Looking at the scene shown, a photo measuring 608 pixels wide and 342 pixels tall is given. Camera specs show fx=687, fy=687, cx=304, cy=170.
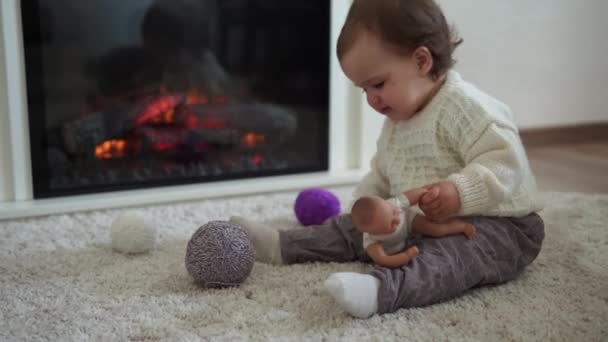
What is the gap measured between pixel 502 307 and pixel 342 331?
27cm

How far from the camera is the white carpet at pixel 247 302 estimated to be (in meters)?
0.97

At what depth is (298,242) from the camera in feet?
4.12

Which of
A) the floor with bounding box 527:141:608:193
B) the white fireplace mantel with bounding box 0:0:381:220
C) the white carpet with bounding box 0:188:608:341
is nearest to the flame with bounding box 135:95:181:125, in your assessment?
the white fireplace mantel with bounding box 0:0:381:220

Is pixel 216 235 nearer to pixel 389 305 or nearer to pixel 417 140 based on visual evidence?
pixel 389 305

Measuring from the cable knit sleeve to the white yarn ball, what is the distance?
0.58 meters

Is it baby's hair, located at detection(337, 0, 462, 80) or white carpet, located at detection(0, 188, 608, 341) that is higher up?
baby's hair, located at detection(337, 0, 462, 80)

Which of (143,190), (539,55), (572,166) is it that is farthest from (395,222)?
(539,55)

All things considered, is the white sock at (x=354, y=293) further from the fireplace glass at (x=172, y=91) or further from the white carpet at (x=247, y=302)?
the fireplace glass at (x=172, y=91)

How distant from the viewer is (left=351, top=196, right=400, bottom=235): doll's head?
1.04 m

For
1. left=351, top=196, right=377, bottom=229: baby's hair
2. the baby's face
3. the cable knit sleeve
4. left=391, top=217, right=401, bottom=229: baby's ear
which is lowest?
left=391, top=217, right=401, bottom=229: baby's ear

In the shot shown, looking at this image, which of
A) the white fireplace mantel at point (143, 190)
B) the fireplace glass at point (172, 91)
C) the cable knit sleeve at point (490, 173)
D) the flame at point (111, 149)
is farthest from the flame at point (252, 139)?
the cable knit sleeve at point (490, 173)

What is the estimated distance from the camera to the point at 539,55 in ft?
7.70

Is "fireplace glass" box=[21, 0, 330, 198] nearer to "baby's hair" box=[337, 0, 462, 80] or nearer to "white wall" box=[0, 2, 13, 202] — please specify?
"white wall" box=[0, 2, 13, 202]

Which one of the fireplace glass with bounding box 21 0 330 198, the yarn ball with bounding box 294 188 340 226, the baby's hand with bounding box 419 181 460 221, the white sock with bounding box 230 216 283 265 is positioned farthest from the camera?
the fireplace glass with bounding box 21 0 330 198
